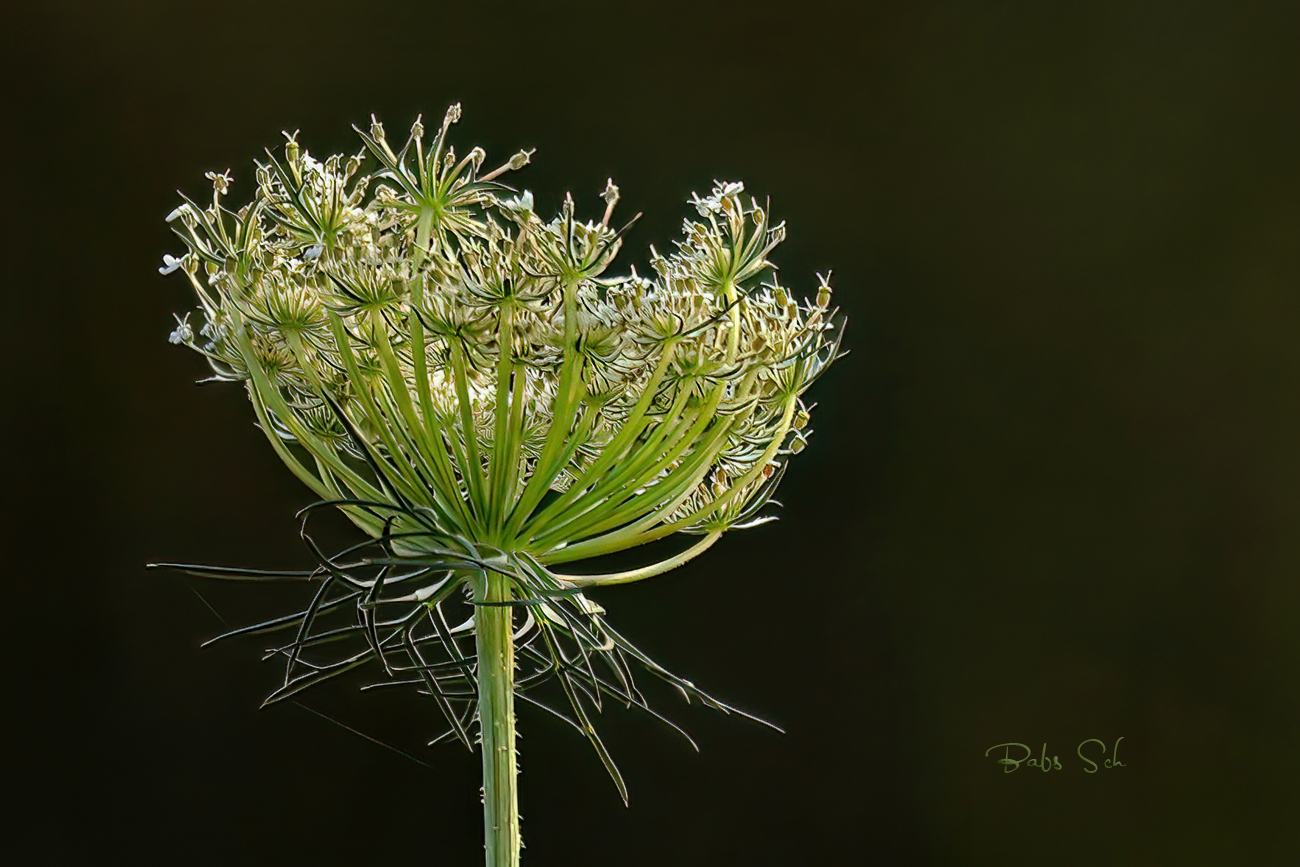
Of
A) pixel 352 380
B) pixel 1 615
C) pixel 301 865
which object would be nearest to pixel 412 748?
pixel 301 865

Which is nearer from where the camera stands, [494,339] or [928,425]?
[494,339]

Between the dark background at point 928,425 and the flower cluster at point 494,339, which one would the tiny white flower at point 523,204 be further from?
the dark background at point 928,425

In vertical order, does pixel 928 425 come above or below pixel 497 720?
above

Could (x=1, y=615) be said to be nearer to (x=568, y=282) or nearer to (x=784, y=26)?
(x=568, y=282)
